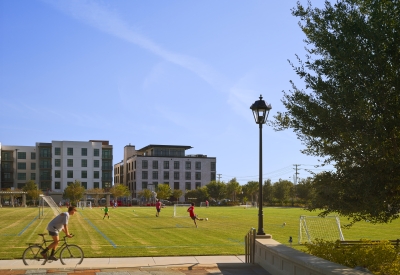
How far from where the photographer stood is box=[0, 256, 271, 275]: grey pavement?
14453 millimetres

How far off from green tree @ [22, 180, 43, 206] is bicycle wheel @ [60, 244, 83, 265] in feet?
316

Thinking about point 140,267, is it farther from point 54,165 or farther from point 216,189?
→ point 216,189

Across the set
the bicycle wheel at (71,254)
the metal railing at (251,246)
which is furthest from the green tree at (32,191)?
the metal railing at (251,246)

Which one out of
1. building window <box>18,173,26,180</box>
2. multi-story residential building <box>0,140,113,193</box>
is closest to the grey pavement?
multi-story residential building <box>0,140,113,193</box>

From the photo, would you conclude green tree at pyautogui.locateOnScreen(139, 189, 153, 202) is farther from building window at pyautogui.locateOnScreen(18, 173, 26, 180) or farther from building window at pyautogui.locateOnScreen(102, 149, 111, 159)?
building window at pyautogui.locateOnScreen(18, 173, 26, 180)

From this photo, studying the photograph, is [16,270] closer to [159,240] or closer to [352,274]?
[352,274]

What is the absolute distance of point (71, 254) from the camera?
15875 mm

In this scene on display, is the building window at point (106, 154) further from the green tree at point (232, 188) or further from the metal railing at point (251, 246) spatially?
the metal railing at point (251, 246)

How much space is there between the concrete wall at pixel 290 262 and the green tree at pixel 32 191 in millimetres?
98995

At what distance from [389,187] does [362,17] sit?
3696mm

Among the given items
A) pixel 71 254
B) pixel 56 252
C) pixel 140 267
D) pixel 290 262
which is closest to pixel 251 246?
pixel 140 267

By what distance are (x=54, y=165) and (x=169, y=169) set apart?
32601mm

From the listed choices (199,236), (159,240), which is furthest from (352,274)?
(199,236)

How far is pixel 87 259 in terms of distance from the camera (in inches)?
690
